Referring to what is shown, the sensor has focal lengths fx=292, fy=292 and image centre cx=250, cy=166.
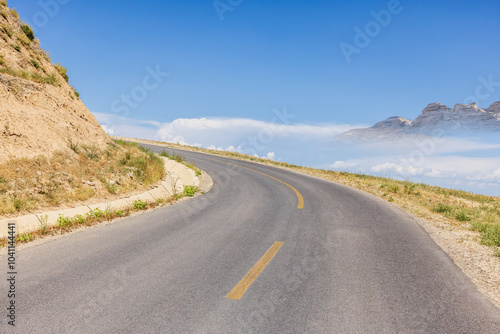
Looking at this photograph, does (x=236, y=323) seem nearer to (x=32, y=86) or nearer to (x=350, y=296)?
(x=350, y=296)

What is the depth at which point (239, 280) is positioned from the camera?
4.37 metres

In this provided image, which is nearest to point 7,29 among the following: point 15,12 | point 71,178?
point 15,12

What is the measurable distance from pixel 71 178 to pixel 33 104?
3.51 metres

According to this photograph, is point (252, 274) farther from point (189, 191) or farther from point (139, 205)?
point (189, 191)

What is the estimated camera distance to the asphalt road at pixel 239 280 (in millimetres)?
3389

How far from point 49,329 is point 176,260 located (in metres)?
2.13

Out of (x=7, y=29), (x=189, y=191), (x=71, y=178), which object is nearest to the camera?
(x=71, y=178)

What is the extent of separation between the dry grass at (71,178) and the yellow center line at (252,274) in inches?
219

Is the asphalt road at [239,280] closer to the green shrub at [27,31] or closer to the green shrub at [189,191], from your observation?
the green shrub at [189,191]

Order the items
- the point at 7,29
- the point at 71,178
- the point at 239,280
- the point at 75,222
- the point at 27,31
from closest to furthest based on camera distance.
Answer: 1. the point at 239,280
2. the point at 75,222
3. the point at 71,178
4. the point at 7,29
5. the point at 27,31

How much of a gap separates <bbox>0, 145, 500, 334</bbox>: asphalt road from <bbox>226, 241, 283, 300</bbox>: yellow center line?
7 centimetres

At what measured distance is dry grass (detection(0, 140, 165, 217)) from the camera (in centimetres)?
720

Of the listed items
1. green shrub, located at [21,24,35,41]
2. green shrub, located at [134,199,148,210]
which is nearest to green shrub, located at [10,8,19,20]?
green shrub, located at [21,24,35,41]

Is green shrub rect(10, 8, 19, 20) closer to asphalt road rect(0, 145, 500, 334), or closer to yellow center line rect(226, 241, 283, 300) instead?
asphalt road rect(0, 145, 500, 334)
